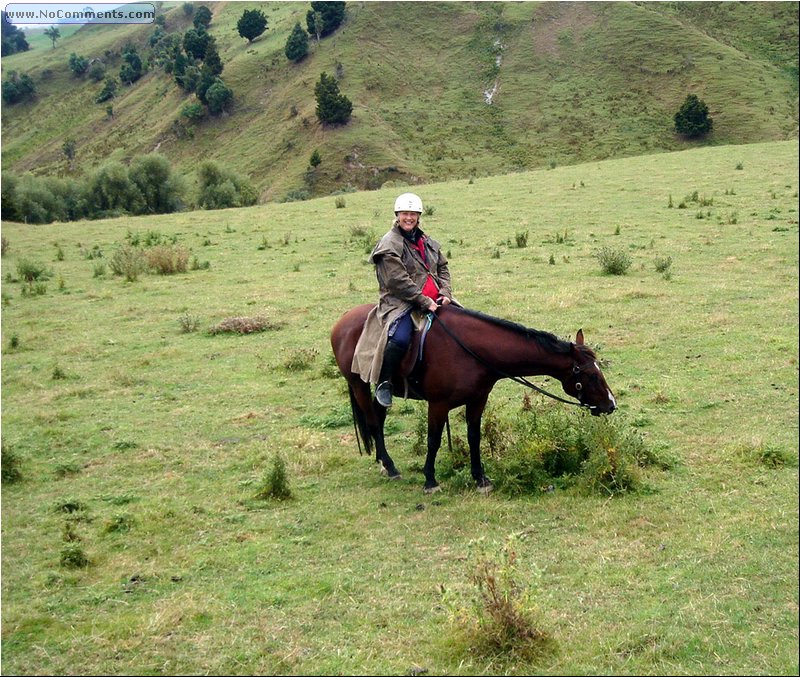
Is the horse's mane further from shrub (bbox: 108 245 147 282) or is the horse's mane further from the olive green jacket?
shrub (bbox: 108 245 147 282)

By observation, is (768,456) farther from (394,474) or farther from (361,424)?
(361,424)

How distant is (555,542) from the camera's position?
21.5 ft

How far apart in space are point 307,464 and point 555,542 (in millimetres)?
3554

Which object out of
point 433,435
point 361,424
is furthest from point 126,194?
point 433,435

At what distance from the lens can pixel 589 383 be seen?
7.53 meters

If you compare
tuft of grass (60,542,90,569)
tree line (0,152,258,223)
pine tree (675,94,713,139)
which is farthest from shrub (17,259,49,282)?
pine tree (675,94,713,139)

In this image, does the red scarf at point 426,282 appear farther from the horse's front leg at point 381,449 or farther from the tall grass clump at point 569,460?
the tall grass clump at point 569,460

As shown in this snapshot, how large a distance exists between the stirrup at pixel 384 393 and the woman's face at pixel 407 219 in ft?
5.96

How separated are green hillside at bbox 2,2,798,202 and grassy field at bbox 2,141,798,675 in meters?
49.2

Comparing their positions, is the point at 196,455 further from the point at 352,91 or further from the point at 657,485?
the point at 352,91

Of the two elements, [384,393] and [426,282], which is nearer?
[384,393]

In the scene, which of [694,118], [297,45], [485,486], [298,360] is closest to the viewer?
[485,486]

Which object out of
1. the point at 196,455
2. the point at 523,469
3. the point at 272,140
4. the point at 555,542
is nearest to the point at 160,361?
the point at 196,455

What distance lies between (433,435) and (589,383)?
182cm
